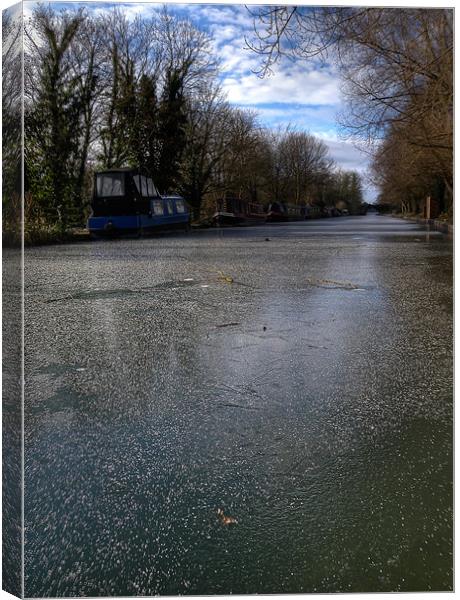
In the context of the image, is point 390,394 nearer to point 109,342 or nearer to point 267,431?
point 267,431

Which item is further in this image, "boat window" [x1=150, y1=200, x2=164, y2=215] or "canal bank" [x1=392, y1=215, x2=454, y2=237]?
"boat window" [x1=150, y1=200, x2=164, y2=215]

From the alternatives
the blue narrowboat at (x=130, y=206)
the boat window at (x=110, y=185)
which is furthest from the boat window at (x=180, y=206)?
the boat window at (x=110, y=185)

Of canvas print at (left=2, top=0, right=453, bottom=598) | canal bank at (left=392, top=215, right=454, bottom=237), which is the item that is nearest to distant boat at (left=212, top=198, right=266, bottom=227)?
canvas print at (left=2, top=0, right=453, bottom=598)

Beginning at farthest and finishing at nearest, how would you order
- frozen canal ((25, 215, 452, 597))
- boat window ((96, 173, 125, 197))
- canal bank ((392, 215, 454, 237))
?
1. boat window ((96, 173, 125, 197))
2. canal bank ((392, 215, 454, 237))
3. frozen canal ((25, 215, 452, 597))

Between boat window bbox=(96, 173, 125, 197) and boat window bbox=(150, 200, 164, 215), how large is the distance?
77 millimetres

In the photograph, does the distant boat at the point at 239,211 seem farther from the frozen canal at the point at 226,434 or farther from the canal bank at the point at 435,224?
the canal bank at the point at 435,224

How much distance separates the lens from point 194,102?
3.54ft

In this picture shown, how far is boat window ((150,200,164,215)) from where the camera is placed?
44.7 inches

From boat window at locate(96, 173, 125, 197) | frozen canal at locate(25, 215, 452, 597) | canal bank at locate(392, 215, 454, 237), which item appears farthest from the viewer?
boat window at locate(96, 173, 125, 197)

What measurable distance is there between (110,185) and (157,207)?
0.11 m

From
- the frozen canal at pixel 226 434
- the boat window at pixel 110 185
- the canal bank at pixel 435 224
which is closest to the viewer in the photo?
the frozen canal at pixel 226 434

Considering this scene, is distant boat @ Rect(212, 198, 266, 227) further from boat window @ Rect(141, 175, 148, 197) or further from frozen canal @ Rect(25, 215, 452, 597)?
boat window @ Rect(141, 175, 148, 197)

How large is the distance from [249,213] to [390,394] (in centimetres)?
51

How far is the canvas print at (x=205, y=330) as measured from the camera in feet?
1.68
